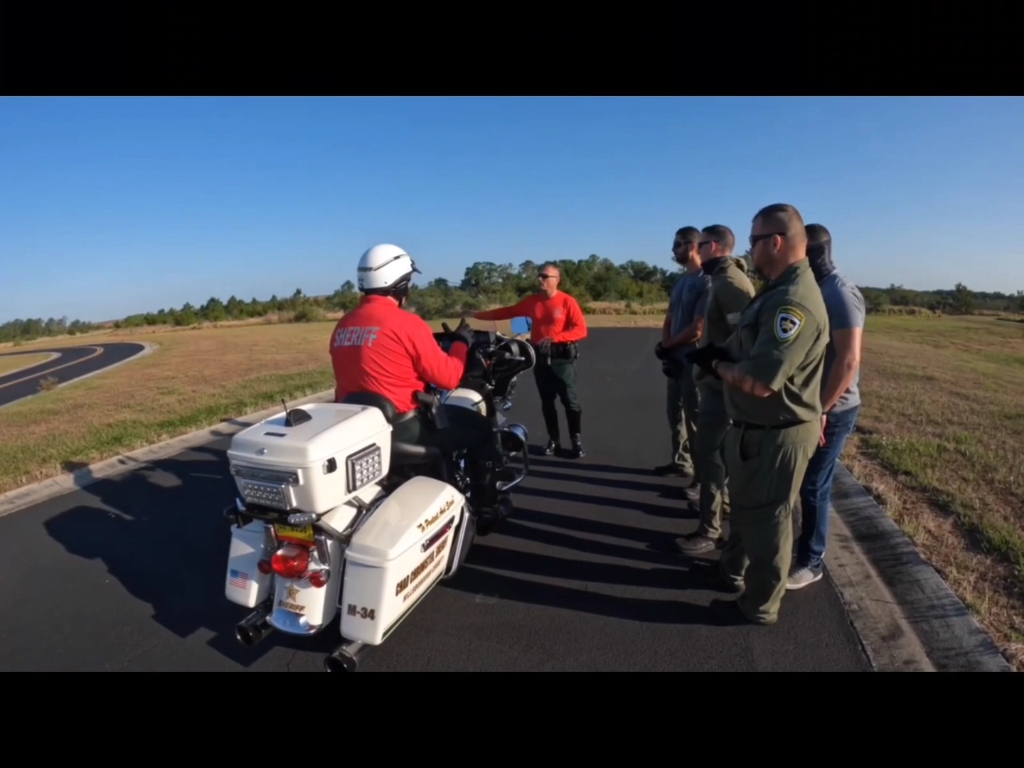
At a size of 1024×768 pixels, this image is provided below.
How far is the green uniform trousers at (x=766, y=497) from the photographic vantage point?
2971 millimetres

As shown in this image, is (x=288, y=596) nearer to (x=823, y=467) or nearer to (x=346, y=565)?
(x=346, y=565)

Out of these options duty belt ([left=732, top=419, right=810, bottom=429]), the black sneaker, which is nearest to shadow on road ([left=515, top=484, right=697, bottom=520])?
the black sneaker

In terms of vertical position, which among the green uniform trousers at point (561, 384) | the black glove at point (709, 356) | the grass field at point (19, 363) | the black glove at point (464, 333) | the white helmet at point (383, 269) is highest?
the white helmet at point (383, 269)

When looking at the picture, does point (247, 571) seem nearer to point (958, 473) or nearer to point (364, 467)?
point (364, 467)

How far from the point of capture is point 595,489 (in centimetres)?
527

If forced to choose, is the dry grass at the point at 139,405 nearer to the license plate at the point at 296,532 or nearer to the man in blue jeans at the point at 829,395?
the man in blue jeans at the point at 829,395

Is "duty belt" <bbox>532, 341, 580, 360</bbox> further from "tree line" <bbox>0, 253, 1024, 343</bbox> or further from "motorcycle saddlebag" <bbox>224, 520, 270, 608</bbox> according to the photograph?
"tree line" <bbox>0, 253, 1024, 343</bbox>

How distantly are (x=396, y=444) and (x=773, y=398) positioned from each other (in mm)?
2029

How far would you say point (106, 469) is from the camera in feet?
19.9

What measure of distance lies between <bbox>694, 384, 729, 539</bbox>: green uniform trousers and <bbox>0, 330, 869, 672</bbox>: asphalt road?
242mm

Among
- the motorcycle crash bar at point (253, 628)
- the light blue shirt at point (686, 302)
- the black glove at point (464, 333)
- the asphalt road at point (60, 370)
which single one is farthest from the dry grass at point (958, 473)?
the asphalt road at point (60, 370)

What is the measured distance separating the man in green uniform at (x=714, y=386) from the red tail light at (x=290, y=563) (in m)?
2.44
